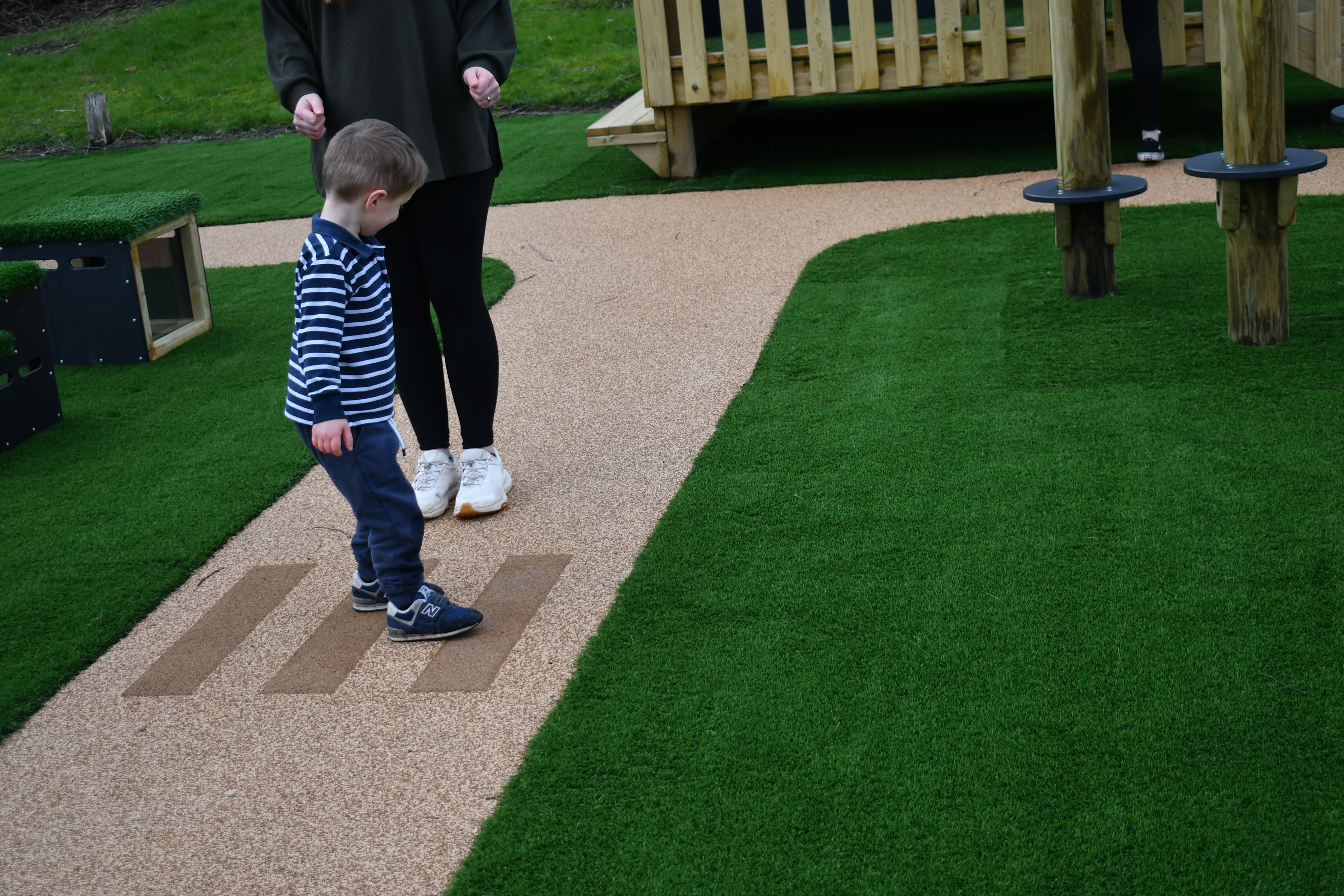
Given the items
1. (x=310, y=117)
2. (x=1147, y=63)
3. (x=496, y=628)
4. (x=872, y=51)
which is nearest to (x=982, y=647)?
(x=496, y=628)

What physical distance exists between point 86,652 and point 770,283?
351 cm

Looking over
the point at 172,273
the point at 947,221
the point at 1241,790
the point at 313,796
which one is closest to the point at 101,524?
the point at 313,796

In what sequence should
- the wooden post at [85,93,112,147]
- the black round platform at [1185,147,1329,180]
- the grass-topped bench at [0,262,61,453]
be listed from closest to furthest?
the black round platform at [1185,147,1329,180] < the grass-topped bench at [0,262,61,453] < the wooden post at [85,93,112,147]

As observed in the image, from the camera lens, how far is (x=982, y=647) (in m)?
2.58

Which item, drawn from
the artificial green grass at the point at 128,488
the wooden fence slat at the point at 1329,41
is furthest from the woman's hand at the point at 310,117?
the wooden fence slat at the point at 1329,41

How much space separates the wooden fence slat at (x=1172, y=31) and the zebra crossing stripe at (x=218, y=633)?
6117 millimetres

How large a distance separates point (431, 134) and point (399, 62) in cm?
20

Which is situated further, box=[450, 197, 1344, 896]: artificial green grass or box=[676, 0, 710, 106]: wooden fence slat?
box=[676, 0, 710, 106]: wooden fence slat

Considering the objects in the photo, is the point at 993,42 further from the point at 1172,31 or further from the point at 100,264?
the point at 100,264

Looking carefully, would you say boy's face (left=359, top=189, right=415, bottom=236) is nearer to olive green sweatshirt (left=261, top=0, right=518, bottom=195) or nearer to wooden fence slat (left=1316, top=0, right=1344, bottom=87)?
olive green sweatshirt (left=261, top=0, right=518, bottom=195)

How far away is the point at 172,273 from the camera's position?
5879mm

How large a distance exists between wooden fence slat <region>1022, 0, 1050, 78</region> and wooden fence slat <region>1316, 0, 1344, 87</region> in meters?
1.49

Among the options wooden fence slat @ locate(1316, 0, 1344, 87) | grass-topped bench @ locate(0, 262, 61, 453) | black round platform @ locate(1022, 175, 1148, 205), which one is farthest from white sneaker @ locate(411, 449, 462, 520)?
wooden fence slat @ locate(1316, 0, 1344, 87)

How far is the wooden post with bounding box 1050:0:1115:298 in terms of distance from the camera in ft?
14.8
